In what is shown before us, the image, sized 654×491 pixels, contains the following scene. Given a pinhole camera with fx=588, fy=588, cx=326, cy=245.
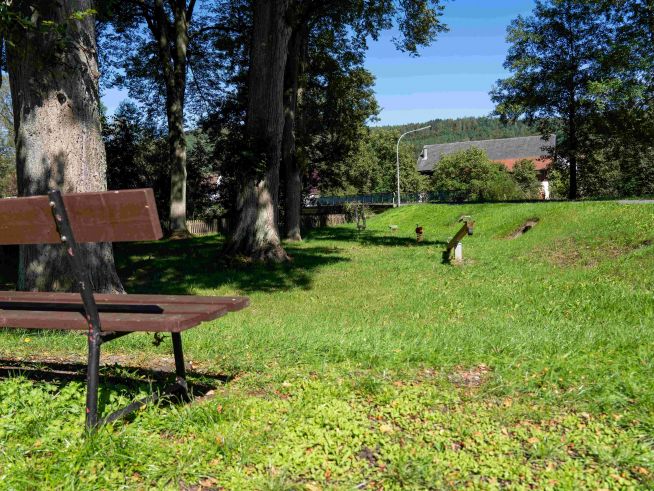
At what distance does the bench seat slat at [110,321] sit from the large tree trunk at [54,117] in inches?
144

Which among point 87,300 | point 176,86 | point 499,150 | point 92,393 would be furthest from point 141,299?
point 499,150

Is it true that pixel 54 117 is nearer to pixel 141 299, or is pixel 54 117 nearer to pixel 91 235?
pixel 141 299

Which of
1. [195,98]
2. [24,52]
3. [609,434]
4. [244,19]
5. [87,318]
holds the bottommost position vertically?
[609,434]

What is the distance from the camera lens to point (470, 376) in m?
4.00

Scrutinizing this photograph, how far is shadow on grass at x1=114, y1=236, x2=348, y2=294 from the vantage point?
1071cm

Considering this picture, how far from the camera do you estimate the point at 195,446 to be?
9.46 feet

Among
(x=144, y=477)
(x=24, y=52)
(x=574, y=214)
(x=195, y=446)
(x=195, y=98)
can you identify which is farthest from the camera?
(x=195, y=98)

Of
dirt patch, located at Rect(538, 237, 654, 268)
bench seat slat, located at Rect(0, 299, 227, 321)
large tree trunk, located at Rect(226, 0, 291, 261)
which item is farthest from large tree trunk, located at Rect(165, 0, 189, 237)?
bench seat slat, located at Rect(0, 299, 227, 321)

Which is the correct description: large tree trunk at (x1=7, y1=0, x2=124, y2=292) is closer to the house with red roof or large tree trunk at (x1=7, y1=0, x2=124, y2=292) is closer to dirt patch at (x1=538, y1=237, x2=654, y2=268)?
dirt patch at (x1=538, y1=237, x2=654, y2=268)

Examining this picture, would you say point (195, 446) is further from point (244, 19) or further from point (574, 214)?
point (244, 19)

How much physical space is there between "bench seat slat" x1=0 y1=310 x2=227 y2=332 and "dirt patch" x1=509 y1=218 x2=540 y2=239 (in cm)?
1775

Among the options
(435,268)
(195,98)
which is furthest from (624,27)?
(435,268)

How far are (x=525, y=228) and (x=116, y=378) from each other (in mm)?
Result: 17946

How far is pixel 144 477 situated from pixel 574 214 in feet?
57.5
